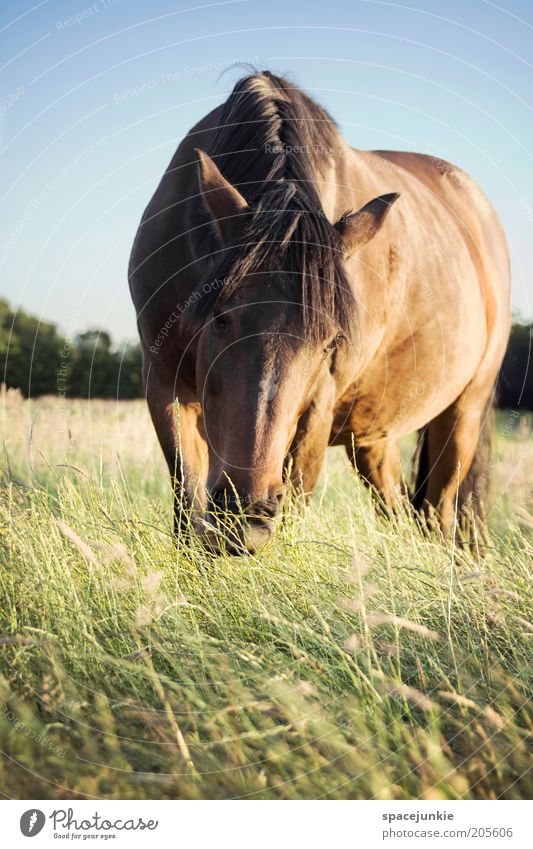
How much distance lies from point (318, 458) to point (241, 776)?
81.2 inches

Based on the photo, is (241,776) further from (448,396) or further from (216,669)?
(448,396)

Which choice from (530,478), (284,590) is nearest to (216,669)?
(284,590)

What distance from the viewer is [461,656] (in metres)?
3.00

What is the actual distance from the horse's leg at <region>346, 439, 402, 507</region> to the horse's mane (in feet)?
9.00

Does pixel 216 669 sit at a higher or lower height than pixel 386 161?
lower

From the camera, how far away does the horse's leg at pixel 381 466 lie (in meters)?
6.61

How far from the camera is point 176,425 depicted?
4.45m

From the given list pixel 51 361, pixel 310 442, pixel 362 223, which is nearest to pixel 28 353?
pixel 51 361

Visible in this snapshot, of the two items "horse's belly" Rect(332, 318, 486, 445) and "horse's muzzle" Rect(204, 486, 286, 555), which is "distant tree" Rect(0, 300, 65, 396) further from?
"horse's muzzle" Rect(204, 486, 286, 555)

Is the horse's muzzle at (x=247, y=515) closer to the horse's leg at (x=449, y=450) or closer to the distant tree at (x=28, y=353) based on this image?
the horse's leg at (x=449, y=450)

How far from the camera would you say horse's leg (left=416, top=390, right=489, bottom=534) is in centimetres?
638

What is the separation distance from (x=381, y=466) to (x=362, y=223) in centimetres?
332

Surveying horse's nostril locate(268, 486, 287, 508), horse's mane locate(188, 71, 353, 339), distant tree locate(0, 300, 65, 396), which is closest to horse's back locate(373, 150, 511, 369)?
horse's mane locate(188, 71, 353, 339)

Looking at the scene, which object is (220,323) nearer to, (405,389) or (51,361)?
(405,389)
